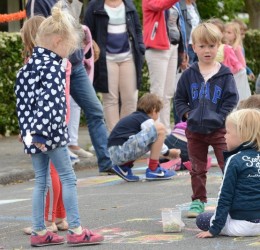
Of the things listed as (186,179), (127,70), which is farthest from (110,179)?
(127,70)

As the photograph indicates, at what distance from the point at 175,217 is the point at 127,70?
5.55m

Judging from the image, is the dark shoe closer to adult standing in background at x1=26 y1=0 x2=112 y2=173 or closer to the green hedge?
adult standing in background at x1=26 y1=0 x2=112 y2=173

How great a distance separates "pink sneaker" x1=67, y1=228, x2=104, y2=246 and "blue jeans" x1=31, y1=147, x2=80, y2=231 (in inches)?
2.9

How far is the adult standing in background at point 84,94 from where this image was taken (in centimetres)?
1069

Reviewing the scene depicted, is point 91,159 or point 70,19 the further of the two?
point 91,159

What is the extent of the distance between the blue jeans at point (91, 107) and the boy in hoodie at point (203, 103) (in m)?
2.27

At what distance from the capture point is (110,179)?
460 inches

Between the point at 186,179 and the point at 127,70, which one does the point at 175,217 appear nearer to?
the point at 186,179

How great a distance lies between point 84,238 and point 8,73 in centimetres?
854

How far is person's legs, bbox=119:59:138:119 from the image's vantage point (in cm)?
1305

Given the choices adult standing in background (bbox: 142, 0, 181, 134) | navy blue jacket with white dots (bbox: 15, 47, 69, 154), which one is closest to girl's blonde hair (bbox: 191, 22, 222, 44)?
navy blue jacket with white dots (bbox: 15, 47, 69, 154)

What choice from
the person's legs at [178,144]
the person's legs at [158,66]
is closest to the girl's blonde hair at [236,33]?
the person's legs at [158,66]

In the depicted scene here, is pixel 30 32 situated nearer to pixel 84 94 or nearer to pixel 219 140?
pixel 219 140

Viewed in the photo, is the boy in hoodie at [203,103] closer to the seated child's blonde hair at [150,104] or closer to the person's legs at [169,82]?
the seated child's blonde hair at [150,104]
